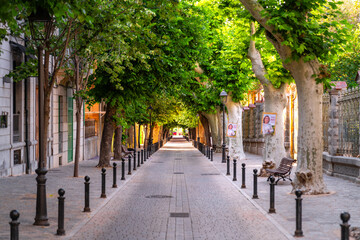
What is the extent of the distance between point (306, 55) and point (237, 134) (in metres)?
21.9

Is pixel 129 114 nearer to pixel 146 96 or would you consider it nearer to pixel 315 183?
pixel 146 96

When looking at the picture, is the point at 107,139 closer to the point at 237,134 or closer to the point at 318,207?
the point at 237,134

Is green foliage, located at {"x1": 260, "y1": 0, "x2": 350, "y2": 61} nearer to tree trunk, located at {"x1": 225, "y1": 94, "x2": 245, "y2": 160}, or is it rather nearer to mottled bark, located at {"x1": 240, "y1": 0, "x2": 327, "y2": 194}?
mottled bark, located at {"x1": 240, "y1": 0, "x2": 327, "y2": 194}

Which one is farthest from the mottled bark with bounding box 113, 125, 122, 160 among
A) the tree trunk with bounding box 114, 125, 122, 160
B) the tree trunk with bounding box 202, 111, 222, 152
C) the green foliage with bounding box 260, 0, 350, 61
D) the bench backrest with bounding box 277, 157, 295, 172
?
the green foliage with bounding box 260, 0, 350, 61

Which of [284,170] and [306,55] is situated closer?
[306,55]

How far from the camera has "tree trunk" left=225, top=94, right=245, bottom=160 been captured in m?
35.0

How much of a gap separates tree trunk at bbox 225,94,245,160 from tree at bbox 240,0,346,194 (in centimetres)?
2049

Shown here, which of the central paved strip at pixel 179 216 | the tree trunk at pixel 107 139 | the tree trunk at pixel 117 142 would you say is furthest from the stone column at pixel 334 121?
the tree trunk at pixel 117 142

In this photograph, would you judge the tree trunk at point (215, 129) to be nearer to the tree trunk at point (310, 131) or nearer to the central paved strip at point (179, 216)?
the central paved strip at point (179, 216)

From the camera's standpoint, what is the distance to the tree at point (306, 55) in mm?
13289

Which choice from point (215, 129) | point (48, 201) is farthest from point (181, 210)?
point (215, 129)

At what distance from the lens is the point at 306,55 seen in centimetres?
1368

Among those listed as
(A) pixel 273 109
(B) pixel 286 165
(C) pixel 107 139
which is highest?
(A) pixel 273 109

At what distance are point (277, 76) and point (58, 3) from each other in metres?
12.7
